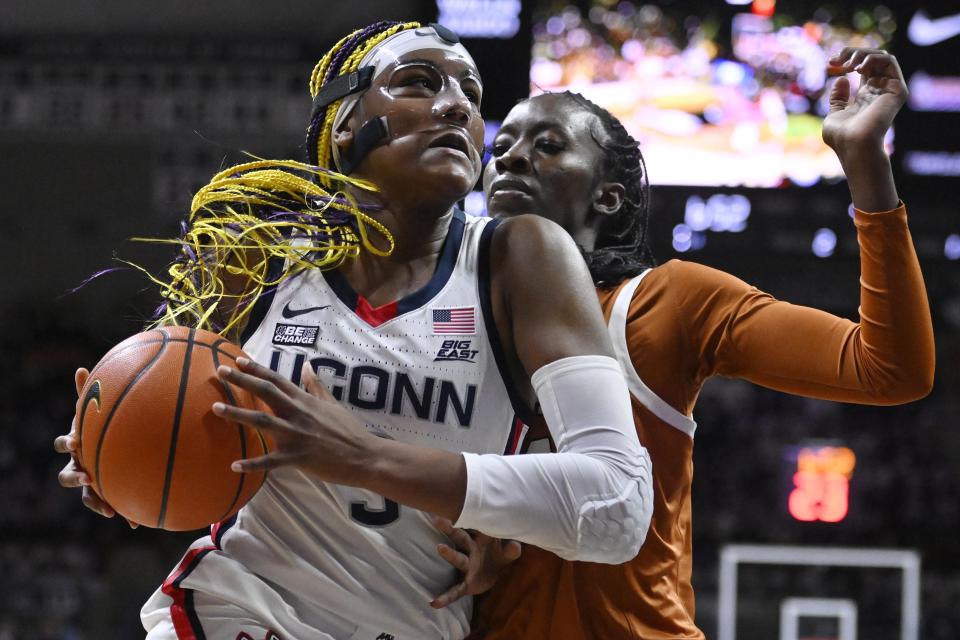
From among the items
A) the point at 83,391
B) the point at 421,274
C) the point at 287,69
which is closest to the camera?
the point at 83,391

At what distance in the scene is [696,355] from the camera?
2604 millimetres

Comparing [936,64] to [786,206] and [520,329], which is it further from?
[520,329]

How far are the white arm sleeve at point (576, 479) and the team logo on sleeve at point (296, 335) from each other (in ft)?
1.38

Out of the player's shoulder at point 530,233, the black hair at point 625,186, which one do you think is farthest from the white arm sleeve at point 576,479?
the black hair at point 625,186

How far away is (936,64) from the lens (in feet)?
21.5

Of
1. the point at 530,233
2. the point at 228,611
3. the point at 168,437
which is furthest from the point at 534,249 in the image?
the point at 228,611

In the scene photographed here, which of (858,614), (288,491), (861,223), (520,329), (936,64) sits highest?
(936,64)

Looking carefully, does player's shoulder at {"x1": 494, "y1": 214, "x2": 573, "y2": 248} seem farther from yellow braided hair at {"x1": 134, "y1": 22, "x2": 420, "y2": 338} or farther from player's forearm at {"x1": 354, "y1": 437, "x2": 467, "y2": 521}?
player's forearm at {"x1": 354, "y1": 437, "x2": 467, "y2": 521}

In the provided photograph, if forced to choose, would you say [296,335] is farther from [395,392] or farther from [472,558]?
[472,558]

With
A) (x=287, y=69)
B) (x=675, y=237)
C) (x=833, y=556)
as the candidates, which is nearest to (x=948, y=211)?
(x=675, y=237)

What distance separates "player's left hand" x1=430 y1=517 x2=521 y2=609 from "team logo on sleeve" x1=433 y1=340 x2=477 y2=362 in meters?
0.29

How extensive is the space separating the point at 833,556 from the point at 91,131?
5.29 meters

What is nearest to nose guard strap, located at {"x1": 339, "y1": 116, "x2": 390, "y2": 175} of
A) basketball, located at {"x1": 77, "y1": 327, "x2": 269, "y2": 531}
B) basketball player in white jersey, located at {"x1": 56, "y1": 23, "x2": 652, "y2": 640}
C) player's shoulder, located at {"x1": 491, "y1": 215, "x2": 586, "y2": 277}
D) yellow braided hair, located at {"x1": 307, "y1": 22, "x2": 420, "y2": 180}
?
basketball player in white jersey, located at {"x1": 56, "y1": 23, "x2": 652, "y2": 640}

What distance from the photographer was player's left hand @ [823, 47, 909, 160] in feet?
7.77
